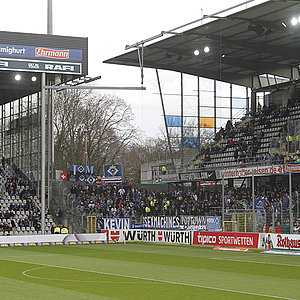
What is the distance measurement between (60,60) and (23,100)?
16575 millimetres

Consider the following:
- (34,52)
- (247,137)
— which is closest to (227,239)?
(34,52)

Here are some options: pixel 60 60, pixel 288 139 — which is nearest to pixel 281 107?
pixel 288 139

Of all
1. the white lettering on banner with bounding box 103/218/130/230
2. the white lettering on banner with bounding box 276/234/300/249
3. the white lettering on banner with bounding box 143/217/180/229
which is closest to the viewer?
the white lettering on banner with bounding box 276/234/300/249

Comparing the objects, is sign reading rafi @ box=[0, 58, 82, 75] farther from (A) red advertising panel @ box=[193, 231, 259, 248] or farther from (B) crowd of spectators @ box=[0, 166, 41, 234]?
(A) red advertising panel @ box=[193, 231, 259, 248]

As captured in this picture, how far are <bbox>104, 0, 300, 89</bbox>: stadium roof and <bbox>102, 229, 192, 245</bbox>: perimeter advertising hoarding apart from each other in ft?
44.4

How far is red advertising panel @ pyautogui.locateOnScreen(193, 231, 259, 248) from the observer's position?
3028cm

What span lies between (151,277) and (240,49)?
35838 mm

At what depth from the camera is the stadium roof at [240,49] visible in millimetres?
41906

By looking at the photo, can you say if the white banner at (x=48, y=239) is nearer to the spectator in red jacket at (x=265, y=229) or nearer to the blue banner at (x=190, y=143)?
the spectator in red jacket at (x=265, y=229)

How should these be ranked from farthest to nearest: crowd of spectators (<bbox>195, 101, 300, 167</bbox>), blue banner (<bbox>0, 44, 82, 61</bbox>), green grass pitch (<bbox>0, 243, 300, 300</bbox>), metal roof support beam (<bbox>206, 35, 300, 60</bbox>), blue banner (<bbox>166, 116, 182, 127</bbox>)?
blue banner (<bbox>166, 116, 182, 127</bbox>), metal roof support beam (<bbox>206, 35, 300, 60</bbox>), crowd of spectators (<bbox>195, 101, 300, 167</bbox>), blue banner (<bbox>0, 44, 82, 61</bbox>), green grass pitch (<bbox>0, 243, 300, 300</bbox>)

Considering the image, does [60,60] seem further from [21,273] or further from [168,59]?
[21,273]

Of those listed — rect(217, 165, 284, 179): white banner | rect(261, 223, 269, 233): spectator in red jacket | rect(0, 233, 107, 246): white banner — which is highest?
rect(217, 165, 284, 179): white banner

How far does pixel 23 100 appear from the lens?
54719 mm

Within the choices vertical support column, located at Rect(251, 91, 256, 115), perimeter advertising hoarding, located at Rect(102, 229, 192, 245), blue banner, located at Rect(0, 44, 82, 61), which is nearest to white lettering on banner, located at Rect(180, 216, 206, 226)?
perimeter advertising hoarding, located at Rect(102, 229, 192, 245)
